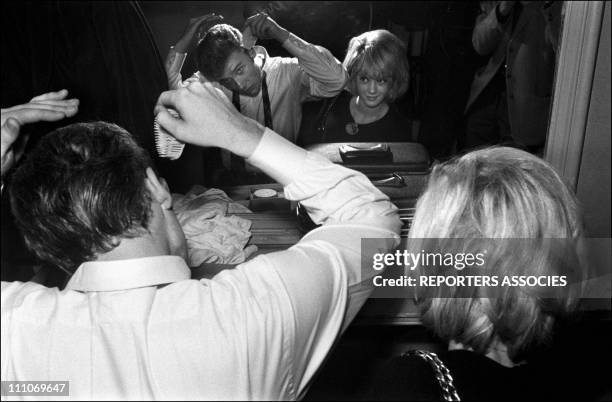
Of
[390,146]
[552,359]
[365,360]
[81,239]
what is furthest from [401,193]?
[81,239]

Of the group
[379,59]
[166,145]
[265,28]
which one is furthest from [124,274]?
[379,59]

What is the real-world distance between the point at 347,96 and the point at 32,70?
2.39ft

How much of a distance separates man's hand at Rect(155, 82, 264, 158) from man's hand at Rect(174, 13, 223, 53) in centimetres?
39

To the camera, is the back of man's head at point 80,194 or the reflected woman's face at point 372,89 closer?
the back of man's head at point 80,194

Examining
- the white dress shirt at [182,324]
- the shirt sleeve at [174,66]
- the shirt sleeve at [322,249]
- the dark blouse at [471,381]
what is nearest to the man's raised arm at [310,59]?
the shirt sleeve at [174,66]

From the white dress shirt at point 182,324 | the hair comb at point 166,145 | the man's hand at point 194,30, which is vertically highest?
the man's hand at point 194,30

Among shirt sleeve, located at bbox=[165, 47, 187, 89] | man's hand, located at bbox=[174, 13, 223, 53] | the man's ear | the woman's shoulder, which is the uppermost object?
man's hand, located at bbox=[174, 13, 223, 53]

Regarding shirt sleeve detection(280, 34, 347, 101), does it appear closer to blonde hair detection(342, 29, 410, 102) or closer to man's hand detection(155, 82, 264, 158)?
blonde hair detection(342, 29, 410, 102)

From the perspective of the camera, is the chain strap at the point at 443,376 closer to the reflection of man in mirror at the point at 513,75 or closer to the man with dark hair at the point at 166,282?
the man with dark hair at the point at 166,282

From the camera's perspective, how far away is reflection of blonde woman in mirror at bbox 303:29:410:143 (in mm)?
1302

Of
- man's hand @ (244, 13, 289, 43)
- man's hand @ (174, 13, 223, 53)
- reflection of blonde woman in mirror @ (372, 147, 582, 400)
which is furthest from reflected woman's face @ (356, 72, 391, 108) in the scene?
reflection of blonde woman in mirror @ (372, 147, 582, 400)

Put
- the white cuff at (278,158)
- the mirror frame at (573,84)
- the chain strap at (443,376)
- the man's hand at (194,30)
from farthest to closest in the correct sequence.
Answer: the mirror frame at (573,84) → the man's hand at (194,30) → the white cuff at (278,158) → the chain strap at (443,376)

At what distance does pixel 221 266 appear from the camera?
1.39 m

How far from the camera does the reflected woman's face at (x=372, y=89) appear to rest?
1.33 m
